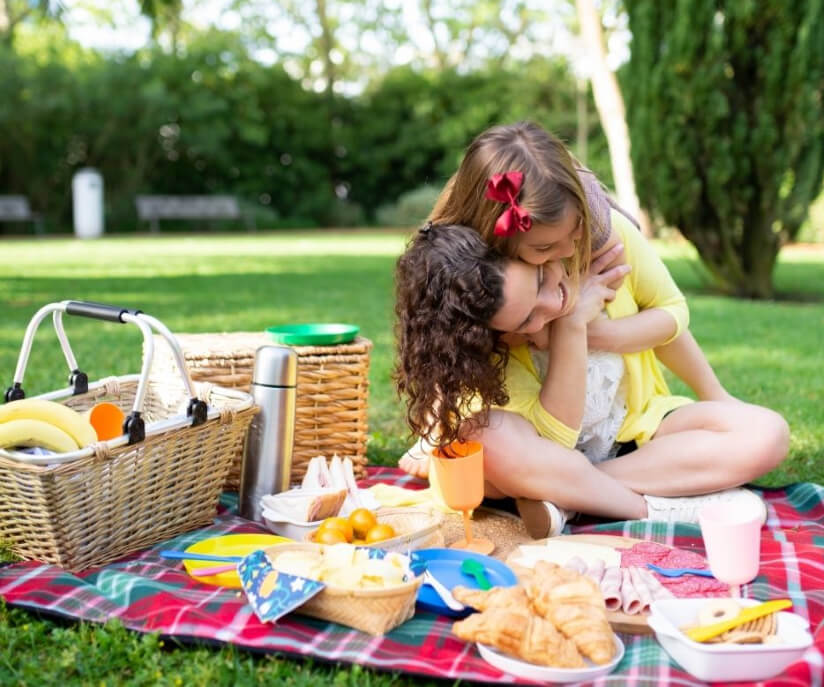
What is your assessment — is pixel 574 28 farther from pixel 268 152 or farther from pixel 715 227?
pixel 715 227

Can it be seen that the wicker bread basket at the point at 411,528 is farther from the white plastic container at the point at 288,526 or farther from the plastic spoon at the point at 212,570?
the plastic spoon at the point at 212,570

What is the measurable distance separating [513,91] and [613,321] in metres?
20.7

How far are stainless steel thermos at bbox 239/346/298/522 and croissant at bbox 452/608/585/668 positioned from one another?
1.02m

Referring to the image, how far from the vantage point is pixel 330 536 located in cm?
231

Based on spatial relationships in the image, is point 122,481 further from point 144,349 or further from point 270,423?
point 270,423

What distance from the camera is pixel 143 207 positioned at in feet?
61.0

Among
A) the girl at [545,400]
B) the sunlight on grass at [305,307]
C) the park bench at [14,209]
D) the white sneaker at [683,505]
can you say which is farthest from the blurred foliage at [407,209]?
the white sneaker at [683,505]

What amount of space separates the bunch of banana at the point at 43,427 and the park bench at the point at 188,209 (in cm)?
1703

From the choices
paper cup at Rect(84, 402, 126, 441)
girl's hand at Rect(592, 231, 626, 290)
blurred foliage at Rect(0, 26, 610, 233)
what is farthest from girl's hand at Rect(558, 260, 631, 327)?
blurred foliage at Rect(0, 26, 610, 233)

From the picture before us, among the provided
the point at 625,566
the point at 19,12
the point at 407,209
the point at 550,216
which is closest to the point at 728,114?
the point at 550,216

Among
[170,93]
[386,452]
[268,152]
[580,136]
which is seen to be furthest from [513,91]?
[386,452]

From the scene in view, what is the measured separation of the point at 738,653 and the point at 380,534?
92cm

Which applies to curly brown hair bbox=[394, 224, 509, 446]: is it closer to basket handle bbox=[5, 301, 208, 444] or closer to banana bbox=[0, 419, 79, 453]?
basket handle bbox=[5, 301, 208, 444]

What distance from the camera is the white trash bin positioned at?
55.8 ft
